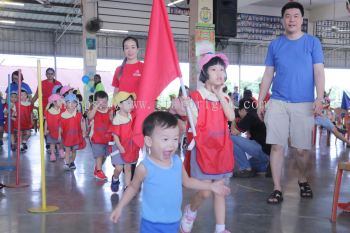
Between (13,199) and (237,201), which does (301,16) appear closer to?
(237,201)

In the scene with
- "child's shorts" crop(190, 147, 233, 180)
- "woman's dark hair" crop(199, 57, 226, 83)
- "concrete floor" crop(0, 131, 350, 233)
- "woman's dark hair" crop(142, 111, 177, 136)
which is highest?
"woman's dark hair" crop(199, 57, 226, 83)

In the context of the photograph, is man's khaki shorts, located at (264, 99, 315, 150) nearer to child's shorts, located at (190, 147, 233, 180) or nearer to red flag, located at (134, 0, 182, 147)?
child's shorts, located at (190, 147, 233, 180)

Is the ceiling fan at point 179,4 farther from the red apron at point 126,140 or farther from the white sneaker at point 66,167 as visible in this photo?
the red apron at point 126,140

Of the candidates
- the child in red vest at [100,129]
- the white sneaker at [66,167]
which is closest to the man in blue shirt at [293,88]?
the child in red vest at [100,129]

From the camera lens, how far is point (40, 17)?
58.6 feet

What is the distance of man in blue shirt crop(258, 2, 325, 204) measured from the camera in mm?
3748

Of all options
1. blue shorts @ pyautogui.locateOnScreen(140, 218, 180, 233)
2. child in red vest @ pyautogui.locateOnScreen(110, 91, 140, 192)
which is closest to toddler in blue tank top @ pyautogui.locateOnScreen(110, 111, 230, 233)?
blue shorts @ pyautogui.locateOnScreen(140, 218, 180, 233)

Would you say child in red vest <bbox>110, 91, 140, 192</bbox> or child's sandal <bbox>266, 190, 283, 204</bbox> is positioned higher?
child in red vest <bbox>110, 91, 140, 192</bbox>

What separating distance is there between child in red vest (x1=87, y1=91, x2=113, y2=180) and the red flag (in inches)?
90.4

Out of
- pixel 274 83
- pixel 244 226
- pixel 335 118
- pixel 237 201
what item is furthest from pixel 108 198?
pixel 335 118

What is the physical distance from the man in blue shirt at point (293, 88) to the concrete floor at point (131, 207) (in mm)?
352

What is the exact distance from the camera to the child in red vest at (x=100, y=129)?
5066 mm

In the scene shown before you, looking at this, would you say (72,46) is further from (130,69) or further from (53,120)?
(130,69)

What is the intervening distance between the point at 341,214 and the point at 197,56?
19.5 feet
